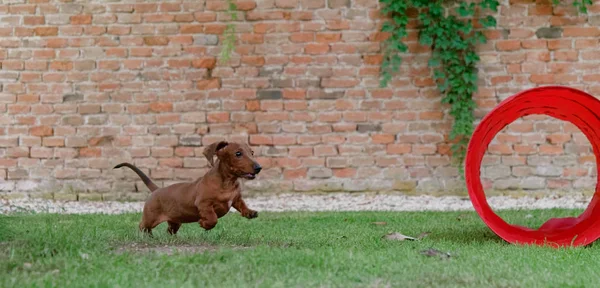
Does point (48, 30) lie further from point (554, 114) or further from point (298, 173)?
point (554, 114)

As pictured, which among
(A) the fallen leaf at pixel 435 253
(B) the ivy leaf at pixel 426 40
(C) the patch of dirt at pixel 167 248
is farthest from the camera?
(B) the ivy leaf at pixel 426 40

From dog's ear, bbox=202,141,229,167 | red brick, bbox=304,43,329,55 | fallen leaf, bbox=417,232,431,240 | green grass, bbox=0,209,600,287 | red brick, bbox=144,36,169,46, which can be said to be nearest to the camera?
green grass, bbox=0,209,600,287

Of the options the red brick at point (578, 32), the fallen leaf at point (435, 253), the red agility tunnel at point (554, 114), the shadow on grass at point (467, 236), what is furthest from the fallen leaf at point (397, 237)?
the red brick at point (578, 32)

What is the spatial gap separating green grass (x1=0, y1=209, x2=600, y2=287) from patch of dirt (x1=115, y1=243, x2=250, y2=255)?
0.04m

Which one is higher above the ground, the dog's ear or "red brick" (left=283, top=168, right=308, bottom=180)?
the dog's ear

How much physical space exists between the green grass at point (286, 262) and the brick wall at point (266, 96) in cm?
320

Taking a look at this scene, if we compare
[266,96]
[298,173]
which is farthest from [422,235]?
[266,96]

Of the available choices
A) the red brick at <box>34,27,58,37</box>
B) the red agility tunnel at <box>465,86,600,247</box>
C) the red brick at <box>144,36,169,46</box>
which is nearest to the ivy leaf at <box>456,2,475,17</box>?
the red agility tunnel at <box>465,86,600,247</box>

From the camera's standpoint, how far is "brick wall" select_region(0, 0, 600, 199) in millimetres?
8508

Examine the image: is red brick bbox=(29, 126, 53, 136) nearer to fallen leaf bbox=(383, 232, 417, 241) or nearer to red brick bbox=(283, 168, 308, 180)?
red brick bbox=(283, 168, 308, 180)

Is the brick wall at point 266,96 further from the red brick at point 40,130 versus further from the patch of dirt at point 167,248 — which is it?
the patch of dirt at point 167,248

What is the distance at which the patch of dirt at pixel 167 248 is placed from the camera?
4121 mm

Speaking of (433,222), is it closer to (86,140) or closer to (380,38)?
(380,38)

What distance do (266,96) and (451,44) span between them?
6.26ft
